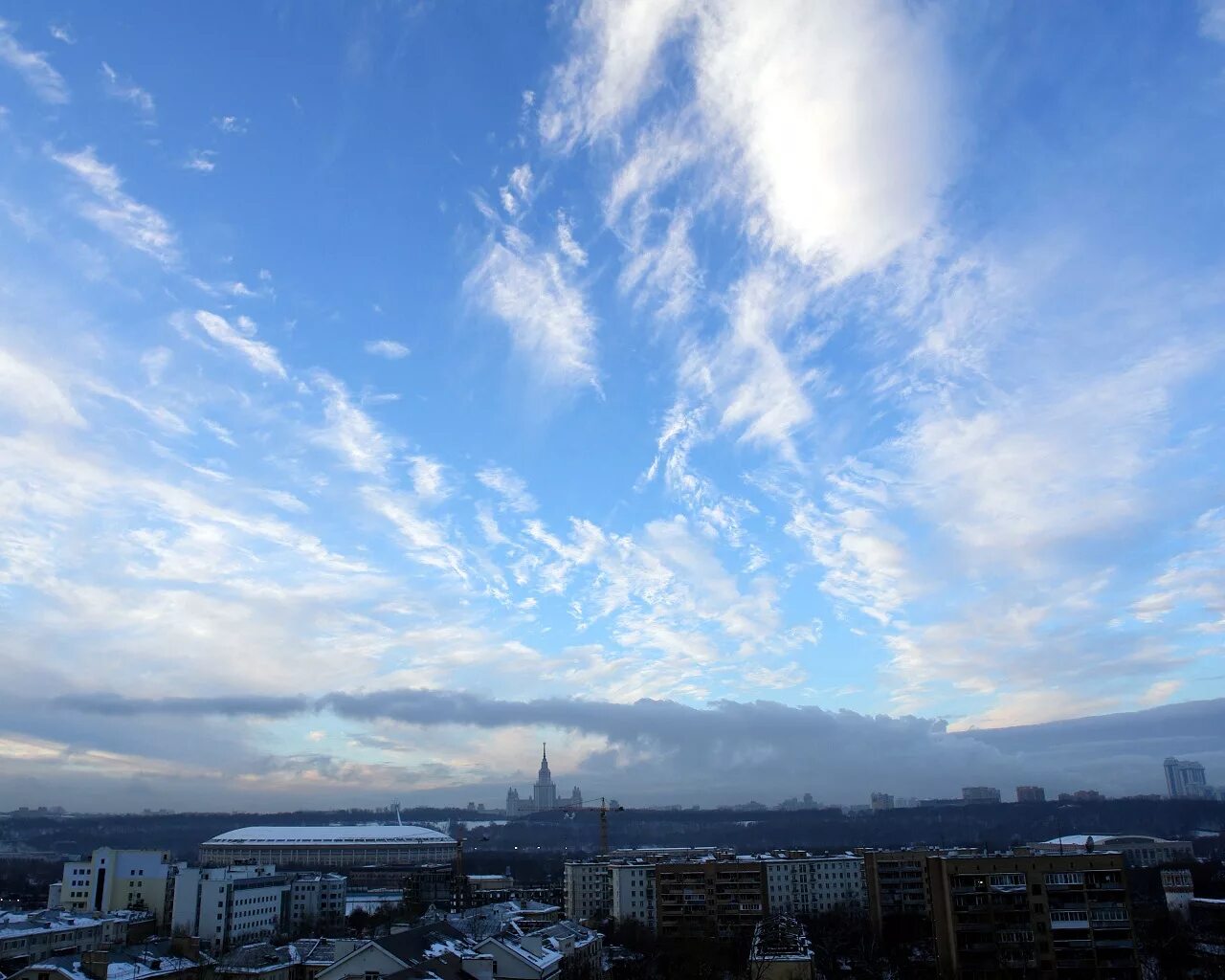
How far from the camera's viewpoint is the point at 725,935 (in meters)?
45.1

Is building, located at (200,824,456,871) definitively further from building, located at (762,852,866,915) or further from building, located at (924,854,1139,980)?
building, located at (924,854,1139,980)

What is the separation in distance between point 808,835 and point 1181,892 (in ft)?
340

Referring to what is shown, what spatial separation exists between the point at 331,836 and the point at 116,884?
64.4 meters

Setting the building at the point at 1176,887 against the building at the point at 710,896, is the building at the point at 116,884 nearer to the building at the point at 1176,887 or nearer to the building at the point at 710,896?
the building at the point at 710,896

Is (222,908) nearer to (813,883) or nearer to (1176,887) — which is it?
(813,883)

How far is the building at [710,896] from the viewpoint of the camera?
46.3 meters

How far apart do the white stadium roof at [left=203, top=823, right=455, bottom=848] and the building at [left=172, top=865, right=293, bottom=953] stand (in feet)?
209

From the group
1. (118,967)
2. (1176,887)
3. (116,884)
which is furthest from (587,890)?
(118,967)

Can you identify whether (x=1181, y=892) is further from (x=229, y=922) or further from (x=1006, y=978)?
(x=229, y=922)

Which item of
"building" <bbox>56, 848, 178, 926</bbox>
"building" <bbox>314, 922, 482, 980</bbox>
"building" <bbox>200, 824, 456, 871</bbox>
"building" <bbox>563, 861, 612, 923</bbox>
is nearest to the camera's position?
"building" <bbox>314, 922, 482, 980</bbox>

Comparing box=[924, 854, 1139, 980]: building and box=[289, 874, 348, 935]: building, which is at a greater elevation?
box=[924, 854, 1139, 980]: building

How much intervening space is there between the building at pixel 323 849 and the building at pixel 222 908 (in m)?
A: 52.2

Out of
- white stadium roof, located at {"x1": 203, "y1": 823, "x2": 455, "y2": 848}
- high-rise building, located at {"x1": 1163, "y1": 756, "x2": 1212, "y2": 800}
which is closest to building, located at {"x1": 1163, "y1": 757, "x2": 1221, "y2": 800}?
high-rise building, located at {"x1": 1163, "y1": 756, "x2": 1212, "y2": 800}

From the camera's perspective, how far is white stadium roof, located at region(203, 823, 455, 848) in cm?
11369
